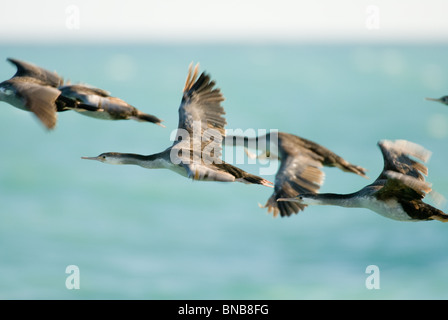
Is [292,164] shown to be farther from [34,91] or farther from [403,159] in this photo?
[34,91]

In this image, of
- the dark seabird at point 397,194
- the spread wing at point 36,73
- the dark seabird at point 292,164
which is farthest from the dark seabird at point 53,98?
the dark seabird at point 397,194

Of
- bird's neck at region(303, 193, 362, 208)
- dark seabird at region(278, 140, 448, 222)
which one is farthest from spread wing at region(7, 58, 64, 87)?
bird's neck at region(303, 193, 362, 208)

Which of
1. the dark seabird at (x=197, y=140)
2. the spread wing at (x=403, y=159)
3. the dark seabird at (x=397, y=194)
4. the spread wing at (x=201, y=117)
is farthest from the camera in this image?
the spread wing at (x=201, y=117)

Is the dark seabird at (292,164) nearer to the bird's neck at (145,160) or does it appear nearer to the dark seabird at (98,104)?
the bird's neck at (145,160)

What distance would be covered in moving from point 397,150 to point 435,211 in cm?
142

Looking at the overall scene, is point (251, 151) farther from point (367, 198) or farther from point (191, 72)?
point (367, 198)

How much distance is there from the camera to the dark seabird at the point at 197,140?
37.4 ft

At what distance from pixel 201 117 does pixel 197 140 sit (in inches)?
21.9

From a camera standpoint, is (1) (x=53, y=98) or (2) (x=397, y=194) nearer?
(2) (x=397, y=194)

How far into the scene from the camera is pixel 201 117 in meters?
12.5

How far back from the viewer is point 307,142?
43.9ft

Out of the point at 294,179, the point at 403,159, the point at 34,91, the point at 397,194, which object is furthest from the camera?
the point at 294,179

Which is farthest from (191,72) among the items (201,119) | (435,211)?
(435,211)

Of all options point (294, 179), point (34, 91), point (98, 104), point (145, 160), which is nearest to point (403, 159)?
point (294, 179)
